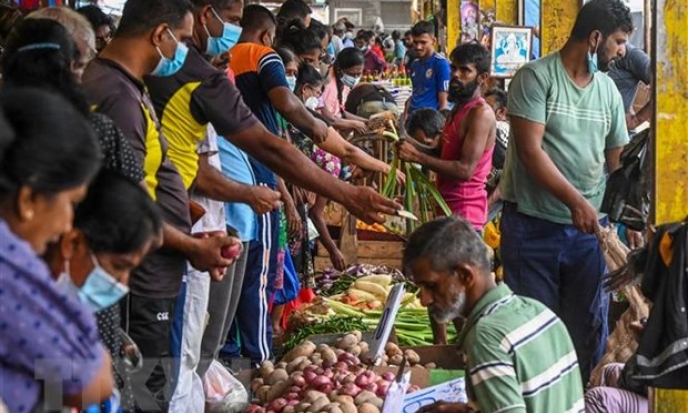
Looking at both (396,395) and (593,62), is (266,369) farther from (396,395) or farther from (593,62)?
(593,62)

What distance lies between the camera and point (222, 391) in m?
5.25

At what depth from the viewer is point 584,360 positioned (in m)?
5.46

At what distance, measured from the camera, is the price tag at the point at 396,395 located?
4.15 meters

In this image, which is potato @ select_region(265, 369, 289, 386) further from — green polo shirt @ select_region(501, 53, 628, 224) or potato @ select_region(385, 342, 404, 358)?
green polo shirt @ select_region(501, 53, 628, 224)

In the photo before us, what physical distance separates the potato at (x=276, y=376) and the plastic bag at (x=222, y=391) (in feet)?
0.43

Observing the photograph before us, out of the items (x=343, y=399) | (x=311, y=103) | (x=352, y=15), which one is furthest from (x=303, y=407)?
(x=352, y=15)

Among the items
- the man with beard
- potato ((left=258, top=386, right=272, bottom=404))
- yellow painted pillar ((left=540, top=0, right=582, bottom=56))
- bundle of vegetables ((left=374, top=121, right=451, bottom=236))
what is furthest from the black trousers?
yellow painted pillar ((left=540, top=0, right=582, bottom=56))

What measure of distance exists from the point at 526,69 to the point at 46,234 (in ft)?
12.2

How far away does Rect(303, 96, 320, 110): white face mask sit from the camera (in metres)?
8.50

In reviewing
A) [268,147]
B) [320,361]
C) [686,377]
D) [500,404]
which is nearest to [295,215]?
[320,361]

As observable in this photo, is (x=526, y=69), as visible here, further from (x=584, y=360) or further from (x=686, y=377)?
(x=686, y=377)

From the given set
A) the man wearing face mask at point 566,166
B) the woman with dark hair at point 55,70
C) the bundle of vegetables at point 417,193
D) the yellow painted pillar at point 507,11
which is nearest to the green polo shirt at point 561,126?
the man wearing face mask at point 566,166

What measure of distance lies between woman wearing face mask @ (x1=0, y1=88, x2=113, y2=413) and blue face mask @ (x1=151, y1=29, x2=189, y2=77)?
189 cm

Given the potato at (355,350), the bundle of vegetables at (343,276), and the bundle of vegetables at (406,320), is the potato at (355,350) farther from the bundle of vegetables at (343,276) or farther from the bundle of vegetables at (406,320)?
the bundle of vegetables at (343,276)
